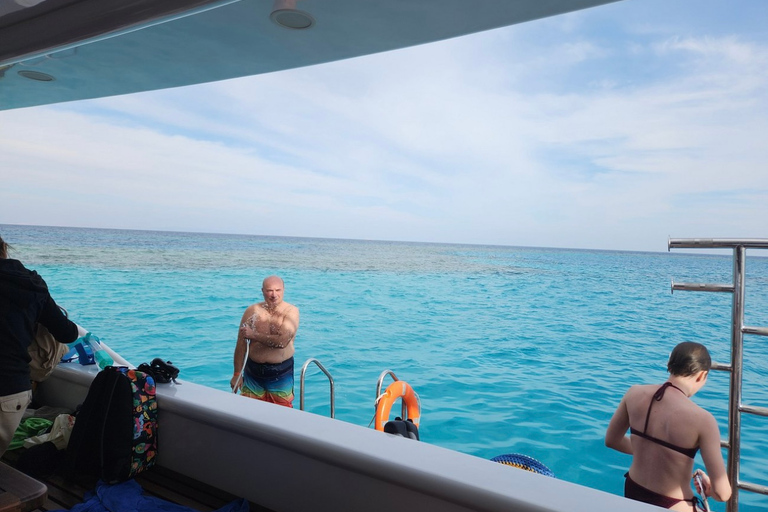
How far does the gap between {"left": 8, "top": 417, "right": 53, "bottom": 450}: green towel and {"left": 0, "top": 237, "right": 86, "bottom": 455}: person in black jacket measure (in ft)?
1.19

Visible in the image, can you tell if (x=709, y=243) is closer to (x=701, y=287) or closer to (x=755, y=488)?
(x=701, y=287)

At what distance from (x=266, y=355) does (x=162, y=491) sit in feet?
6.75

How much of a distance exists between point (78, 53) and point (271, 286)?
2229mm

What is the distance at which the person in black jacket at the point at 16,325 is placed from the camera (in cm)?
153

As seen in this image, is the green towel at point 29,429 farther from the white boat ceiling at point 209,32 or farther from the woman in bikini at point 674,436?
the woman in bikini at point 674,436

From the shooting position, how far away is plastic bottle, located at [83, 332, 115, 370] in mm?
2107

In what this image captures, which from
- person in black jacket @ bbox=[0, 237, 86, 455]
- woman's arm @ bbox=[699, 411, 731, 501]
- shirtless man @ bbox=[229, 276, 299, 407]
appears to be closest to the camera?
person in black jacket @ bbox=[0, 237, 86, 455]

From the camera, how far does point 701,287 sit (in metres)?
1.40

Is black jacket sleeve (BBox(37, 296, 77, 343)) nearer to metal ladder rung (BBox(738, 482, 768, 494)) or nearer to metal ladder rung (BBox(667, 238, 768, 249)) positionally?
metal ladder rung (BBox(667, 238, 768, 249))

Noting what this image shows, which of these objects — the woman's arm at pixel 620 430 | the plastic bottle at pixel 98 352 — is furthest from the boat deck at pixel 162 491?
the woman's arm at pixel 620 430

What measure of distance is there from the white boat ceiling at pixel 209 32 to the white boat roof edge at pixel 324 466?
4.23ft

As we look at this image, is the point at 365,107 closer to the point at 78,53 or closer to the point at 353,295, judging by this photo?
the point at 353,295

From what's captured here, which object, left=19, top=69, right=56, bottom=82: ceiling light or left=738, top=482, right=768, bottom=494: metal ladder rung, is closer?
left=738, top=482, right=768, bottom=494: metal ladder rung

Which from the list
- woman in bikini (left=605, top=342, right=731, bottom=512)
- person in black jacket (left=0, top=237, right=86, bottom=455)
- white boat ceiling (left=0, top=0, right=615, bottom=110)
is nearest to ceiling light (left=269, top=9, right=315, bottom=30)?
white boat ceiling (left=0, top=0, right=615, bottom=110)
